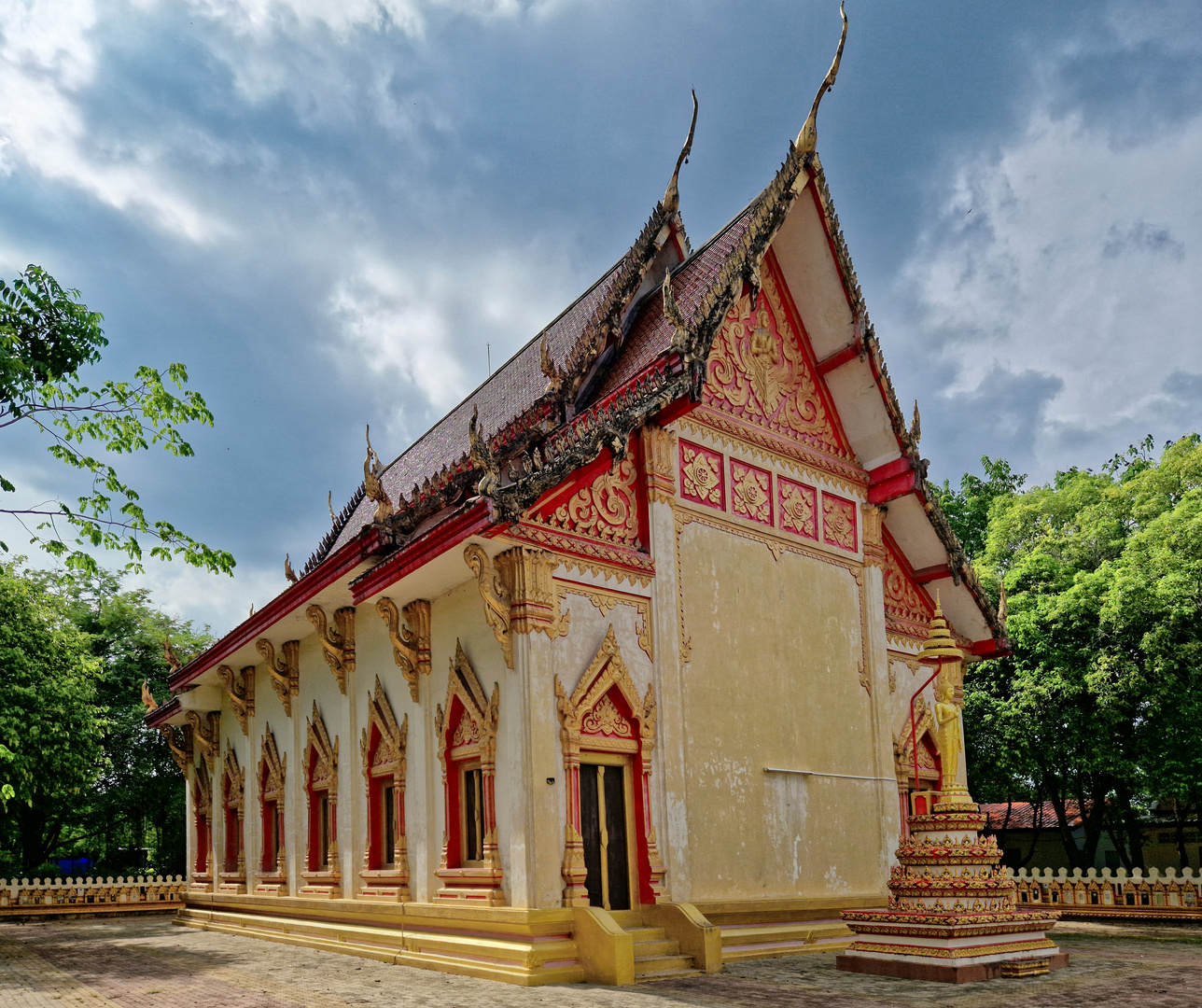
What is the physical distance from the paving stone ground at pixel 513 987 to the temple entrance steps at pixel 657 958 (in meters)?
0.31

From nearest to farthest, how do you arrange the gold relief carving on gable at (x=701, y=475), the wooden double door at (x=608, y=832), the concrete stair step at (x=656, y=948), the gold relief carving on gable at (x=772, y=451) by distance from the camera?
the concrete stair step at (x=656, y=948)
the wooden double door at (x=608, y=832)
the gold relief carving on gable at (x=701, y=475)
the gold relief carving on gable at (x=772, y=451)

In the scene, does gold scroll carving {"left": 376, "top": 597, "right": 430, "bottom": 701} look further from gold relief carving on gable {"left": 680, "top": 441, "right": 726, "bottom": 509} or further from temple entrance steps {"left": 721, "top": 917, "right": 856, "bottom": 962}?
temple entrance steps {"left": 721, "top": 917, "right": 856, "bottom": 962}

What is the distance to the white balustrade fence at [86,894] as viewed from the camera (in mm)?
18156

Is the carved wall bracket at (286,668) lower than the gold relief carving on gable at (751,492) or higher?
lower

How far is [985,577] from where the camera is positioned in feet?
69.5

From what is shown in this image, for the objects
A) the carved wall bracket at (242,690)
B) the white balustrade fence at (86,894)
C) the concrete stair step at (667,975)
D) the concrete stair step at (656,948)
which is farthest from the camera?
the white balustrade fence at (86,894)

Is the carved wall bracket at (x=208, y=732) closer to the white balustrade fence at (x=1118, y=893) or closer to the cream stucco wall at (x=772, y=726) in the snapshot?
the cream stucco wall at (x=772, y=726)

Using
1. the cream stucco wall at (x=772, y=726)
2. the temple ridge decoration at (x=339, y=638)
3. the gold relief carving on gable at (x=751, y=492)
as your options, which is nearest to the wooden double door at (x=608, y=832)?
the cream stucco wall at (x=772, y=726)

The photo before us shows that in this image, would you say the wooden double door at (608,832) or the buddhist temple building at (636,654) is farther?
the wooden double door at (608,832)

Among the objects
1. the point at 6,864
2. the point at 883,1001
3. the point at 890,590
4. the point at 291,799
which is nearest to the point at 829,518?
the point at 890,590

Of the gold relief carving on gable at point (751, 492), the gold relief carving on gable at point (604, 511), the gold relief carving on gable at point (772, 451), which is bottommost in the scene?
the gold relief carving on gable at point (604, 511)

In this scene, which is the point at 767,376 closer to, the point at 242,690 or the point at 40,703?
the point at 242,690

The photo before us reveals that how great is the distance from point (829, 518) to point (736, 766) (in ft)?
11.4

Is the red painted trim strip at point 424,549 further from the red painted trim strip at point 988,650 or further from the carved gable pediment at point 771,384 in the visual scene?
the red painted trim strip at point 988,650
